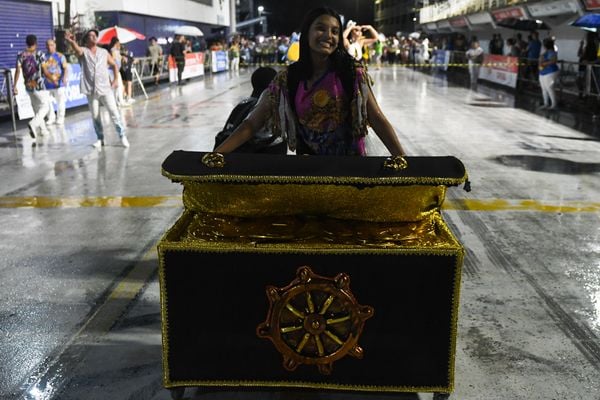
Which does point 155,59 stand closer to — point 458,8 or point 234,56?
point 234,56

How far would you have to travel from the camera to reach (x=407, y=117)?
1483cm

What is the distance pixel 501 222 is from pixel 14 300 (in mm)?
4746

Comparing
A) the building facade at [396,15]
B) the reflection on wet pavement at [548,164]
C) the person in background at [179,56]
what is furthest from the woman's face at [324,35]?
the building facade at [396,15]

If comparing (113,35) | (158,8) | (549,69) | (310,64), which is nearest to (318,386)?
(310,64)

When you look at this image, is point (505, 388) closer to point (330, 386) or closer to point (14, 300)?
point (330, 386)

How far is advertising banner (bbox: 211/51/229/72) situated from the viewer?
1355 inches

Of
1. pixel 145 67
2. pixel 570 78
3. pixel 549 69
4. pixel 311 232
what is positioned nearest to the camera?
pixel 311 232

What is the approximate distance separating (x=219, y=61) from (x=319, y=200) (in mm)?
34292

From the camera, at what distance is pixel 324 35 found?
317cm

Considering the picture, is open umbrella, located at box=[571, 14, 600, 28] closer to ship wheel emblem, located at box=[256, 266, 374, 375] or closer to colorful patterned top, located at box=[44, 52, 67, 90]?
colorful patterned top, located at box=[44, 52, 67, 90]

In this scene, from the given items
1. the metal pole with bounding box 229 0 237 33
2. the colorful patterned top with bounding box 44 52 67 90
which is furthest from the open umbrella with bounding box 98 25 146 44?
the metal pole with bounding box 229 0 237 33

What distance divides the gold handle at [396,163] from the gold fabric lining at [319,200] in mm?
92

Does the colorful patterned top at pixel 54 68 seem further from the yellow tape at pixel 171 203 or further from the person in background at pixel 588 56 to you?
the person in background at pixel 588 56

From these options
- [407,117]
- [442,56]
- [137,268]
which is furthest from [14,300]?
[442,56]
